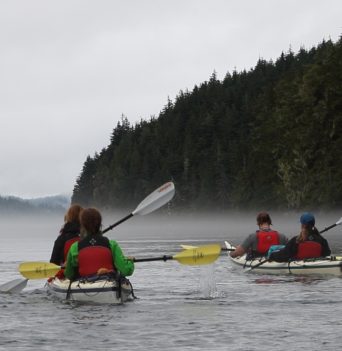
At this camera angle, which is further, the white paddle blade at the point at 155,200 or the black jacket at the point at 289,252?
the black jacket at the point at 289,252

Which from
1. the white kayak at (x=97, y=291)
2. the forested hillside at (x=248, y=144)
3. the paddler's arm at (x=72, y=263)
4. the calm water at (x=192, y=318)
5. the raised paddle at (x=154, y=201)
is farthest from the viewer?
the forested hillside at (x=248, y=144)

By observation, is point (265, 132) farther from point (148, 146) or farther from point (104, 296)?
point (104, 296)

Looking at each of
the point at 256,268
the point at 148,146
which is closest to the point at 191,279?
the point at 256,268

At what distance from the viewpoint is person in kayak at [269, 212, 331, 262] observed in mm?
22297

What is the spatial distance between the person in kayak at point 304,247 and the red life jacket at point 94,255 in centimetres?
718

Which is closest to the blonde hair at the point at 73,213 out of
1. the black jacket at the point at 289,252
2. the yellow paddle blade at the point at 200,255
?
the yellow paddle blade at the point at 200,255

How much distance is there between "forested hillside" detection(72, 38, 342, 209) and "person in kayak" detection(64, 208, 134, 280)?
6607 cm

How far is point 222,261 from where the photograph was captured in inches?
1224

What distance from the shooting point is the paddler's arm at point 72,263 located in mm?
16312

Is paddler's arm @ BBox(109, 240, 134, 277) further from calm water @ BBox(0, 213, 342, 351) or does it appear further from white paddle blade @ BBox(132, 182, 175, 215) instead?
white paddle blade @ BBox(132, 182, 175, 215)

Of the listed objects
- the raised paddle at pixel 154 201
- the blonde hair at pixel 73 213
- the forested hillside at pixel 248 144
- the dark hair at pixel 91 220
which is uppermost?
the forested hillside at pixel 248 144

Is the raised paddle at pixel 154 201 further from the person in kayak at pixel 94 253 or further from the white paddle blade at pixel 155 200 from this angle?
the person in kayak at pixel 94 253

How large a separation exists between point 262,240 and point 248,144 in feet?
374

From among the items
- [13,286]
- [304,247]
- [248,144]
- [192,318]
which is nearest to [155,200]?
[13,286]
